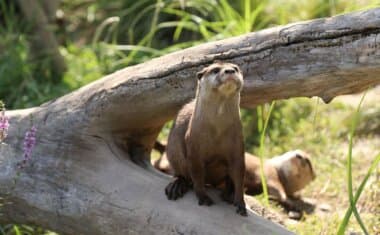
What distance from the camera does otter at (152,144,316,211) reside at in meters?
4.23

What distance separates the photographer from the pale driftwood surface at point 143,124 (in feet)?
9.78

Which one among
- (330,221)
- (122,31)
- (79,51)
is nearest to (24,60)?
(79,51)

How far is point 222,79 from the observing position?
2895 millimetres

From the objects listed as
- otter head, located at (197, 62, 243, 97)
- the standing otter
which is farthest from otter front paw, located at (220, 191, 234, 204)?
otter head, located at (197, 62, 243, 97)

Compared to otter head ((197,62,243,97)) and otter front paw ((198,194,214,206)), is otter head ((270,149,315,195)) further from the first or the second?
otter head ((197,62,243,97))

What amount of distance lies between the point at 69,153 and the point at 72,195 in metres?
0.21

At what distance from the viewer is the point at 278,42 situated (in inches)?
122

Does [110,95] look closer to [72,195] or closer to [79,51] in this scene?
[72,195]

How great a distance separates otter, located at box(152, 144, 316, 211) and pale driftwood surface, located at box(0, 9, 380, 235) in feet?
2.45

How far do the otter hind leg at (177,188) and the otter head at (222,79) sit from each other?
44 cm

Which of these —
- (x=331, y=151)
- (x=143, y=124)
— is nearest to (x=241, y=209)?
(x=143, y=124)

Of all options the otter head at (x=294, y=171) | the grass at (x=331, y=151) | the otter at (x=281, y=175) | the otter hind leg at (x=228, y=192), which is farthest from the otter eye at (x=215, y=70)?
the otter head at (x=294, y=171)

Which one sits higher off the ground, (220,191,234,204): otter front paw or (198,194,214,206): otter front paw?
(198,194,214,206): otter front paw

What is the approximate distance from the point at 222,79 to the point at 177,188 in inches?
22.7
